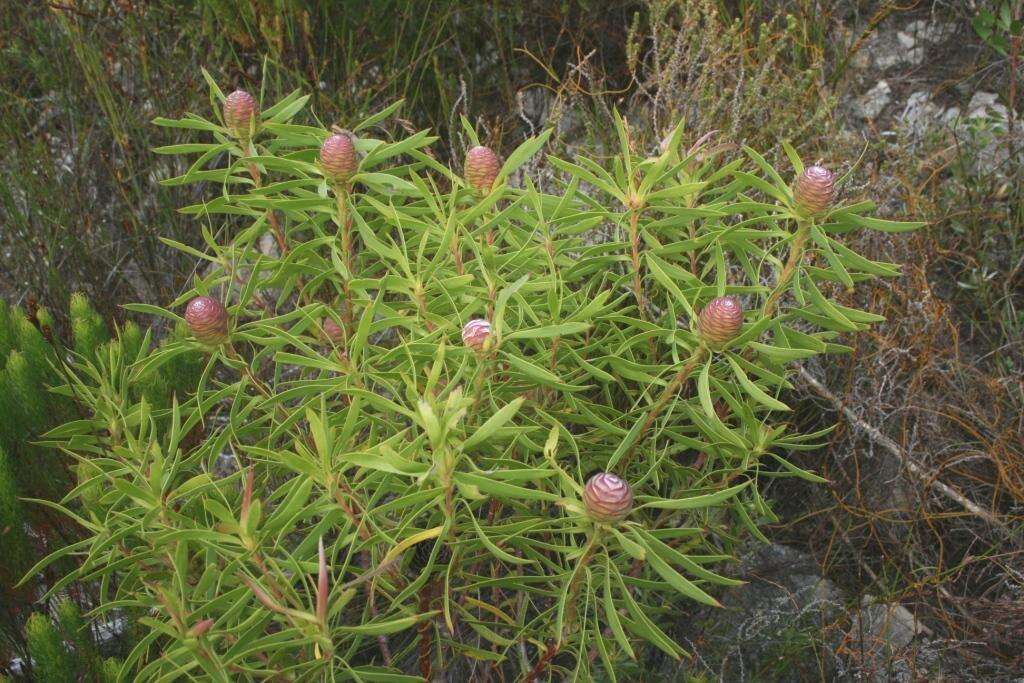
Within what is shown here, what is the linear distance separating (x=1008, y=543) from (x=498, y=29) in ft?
7.95

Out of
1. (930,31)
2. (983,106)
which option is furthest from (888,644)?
(930,31)

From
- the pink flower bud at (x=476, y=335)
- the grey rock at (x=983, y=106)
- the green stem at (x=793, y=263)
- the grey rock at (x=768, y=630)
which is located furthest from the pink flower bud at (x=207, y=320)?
the grey rock at (x=983, y=106)

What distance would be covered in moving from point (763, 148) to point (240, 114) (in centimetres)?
186

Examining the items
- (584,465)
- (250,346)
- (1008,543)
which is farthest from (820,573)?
(250,346)

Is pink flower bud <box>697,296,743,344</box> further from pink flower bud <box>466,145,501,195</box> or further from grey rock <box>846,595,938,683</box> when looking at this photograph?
grey rock <box>846,595,938,683</box>

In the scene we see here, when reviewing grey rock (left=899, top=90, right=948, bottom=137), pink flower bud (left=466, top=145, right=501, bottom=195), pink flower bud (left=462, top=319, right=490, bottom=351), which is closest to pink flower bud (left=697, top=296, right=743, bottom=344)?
pink flower bud (left=462, top=319, right=490, bottom=351)

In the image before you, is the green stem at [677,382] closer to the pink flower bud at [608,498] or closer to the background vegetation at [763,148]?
the pink flower bud at [608,498]

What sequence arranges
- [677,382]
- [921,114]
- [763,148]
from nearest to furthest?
[677,382]
[763,148]
[921,114]

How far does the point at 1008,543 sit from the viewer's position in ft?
7.30

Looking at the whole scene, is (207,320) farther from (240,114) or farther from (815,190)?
Result: (815,190)

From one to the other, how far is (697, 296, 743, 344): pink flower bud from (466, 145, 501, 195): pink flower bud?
47cm

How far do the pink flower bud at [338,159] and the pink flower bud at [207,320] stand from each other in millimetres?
271

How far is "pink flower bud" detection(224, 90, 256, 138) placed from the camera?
4.75 feet

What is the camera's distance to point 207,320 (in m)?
1.33
